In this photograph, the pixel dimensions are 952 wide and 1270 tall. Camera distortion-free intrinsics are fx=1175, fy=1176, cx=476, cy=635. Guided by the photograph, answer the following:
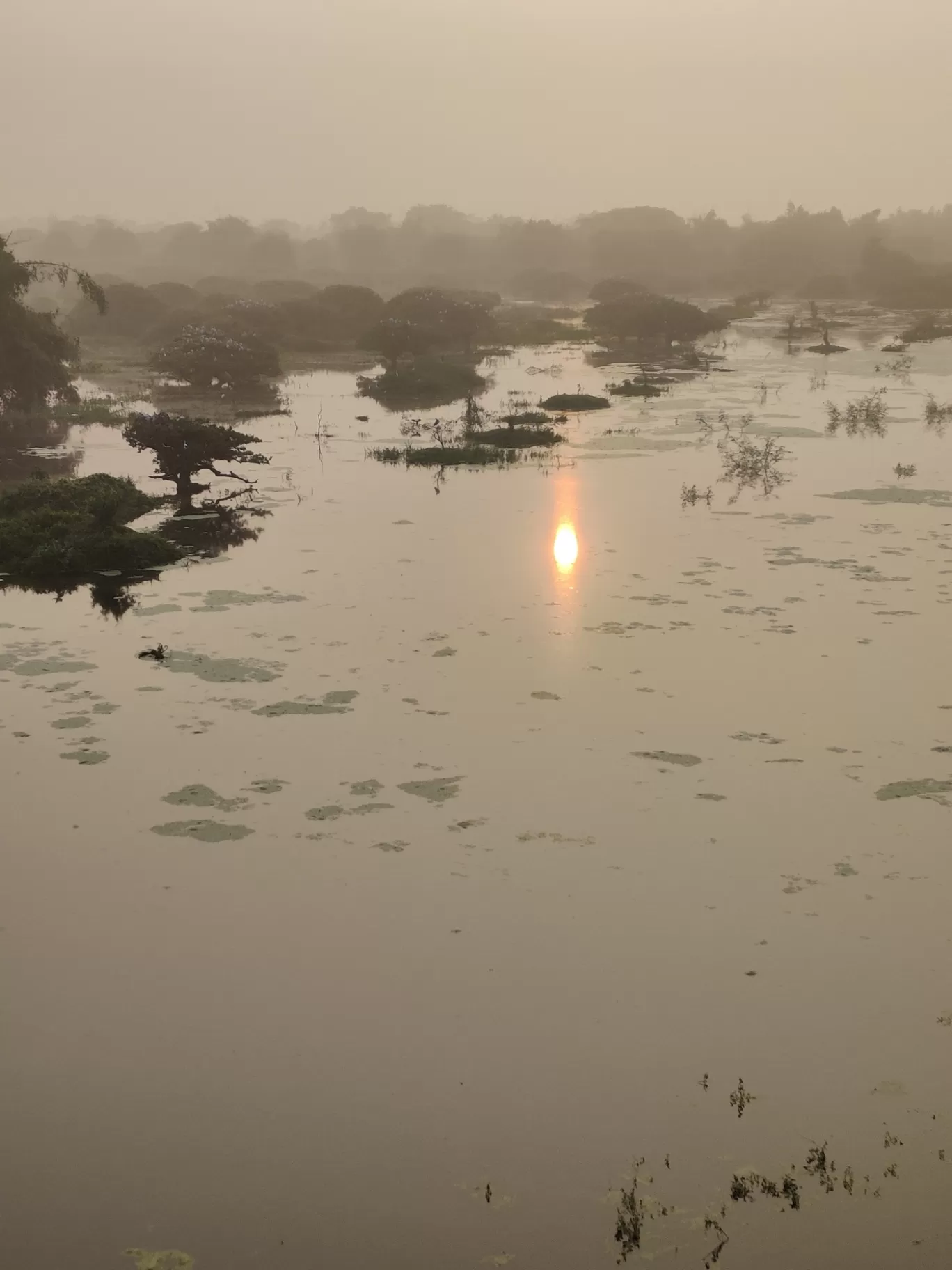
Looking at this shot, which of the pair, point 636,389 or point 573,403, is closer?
point 573,403

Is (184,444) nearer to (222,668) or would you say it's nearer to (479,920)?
(222,668)

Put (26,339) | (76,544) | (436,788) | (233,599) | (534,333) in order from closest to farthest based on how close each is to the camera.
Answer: (436,788) < (233,599) < (76,544) < (26,339) < (534,333)

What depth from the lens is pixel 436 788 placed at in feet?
28.8

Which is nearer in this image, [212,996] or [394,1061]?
[394,1061]

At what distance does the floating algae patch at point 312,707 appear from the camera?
10.2 metres

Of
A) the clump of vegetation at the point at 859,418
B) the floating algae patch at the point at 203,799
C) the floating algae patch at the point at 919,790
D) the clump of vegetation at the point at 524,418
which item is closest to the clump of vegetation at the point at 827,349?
the clump of vegetation at the point at 859,418

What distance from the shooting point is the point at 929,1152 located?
5215 millimetres

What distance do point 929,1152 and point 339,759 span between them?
207 inches

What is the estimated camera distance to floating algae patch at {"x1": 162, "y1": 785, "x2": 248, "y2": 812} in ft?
27.9

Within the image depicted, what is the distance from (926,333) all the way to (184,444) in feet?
129

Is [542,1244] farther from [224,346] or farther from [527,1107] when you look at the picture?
[224,346]

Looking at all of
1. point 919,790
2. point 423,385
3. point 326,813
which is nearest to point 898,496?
point 919,790

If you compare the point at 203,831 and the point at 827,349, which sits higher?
the point at 827,349

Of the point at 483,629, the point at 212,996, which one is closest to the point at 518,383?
the point at 483,629
